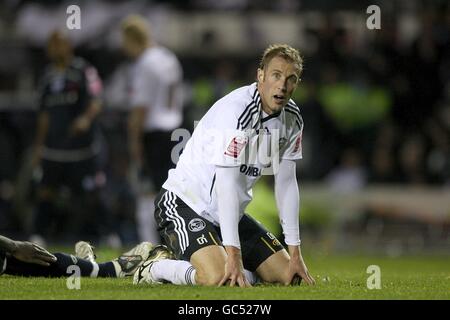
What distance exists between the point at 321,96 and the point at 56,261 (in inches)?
363

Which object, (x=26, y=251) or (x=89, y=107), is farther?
(x=89, y=107)

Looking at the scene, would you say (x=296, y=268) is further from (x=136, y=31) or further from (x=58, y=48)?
(x=58, y=48)

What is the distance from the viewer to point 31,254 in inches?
277

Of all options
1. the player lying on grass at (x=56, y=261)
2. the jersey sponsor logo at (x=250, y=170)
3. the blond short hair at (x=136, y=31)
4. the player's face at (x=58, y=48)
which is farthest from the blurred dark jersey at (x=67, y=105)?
the jersey sponsor logo at (x=250, y=170)

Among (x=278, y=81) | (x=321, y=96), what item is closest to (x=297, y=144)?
(x=278, y=81)

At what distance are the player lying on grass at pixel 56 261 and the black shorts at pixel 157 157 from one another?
13.2 ft

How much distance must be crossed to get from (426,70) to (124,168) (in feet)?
17.0

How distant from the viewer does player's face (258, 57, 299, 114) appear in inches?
259

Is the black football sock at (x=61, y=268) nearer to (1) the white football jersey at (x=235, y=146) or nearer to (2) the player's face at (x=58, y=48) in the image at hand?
(1) the white football jersey at (x=235, y=146)

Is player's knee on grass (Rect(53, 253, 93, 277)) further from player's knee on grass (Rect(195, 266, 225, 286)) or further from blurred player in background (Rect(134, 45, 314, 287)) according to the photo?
player's knee on grass (Rect(195, 266, 225, 286))

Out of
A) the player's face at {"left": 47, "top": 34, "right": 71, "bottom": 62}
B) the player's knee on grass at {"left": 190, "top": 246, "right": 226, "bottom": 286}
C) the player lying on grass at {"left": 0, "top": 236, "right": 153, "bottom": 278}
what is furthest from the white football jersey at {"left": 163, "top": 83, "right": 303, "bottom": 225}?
the player's face at {"left": 47, "top": 34, "right": 71, "bottom": 62}

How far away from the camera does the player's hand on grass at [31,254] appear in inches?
274

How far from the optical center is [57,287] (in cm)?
662
